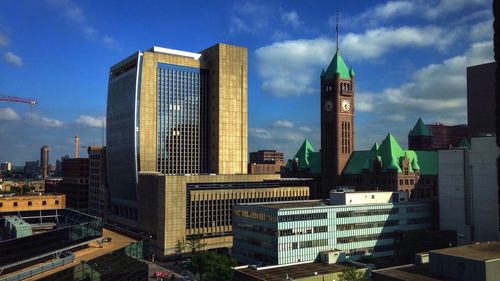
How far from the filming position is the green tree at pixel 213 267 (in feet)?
340

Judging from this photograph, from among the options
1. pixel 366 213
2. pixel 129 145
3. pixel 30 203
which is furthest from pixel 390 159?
pixel 30 203

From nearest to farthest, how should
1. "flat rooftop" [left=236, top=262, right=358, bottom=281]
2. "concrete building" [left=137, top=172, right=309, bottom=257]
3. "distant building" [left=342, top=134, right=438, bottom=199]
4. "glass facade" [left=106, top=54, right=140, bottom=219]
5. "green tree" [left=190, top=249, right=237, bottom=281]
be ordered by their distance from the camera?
"flat rooftop" [left=236, top=262, right=358, bottom=281], "green tree" [left=190, top=249, right=237, bottom=281], "concrete building" [left=137, top=172, right=309, bottom=257], "distant building" [left=342, top=134, right=438, bottom=199], "glass facade" [left=106, top=54, right=140, bottom=219]

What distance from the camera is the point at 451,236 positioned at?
456 feet

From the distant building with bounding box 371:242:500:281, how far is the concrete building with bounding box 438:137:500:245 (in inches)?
1644

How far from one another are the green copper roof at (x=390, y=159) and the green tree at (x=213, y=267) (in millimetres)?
94455

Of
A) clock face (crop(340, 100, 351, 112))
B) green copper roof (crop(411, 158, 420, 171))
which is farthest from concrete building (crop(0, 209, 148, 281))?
green copper roof (crop(411, 158, 420, 171))

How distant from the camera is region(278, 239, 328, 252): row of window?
117m

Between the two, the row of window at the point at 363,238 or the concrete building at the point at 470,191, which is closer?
the row of window at the point at 363,238

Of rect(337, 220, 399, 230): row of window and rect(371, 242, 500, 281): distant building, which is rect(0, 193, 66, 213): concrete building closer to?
rect(337, 220, 399, 230): row of window

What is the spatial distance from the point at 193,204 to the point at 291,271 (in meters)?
58.8

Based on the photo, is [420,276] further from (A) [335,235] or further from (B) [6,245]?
(B) [6,245]

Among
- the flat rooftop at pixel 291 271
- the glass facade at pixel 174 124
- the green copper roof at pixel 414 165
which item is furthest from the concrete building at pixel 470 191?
the glass facade at pixel 174 124

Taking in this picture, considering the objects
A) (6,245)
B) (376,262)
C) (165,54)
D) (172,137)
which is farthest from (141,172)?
(6,245)

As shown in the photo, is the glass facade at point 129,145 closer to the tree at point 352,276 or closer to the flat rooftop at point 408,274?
the tree at point 352,276
